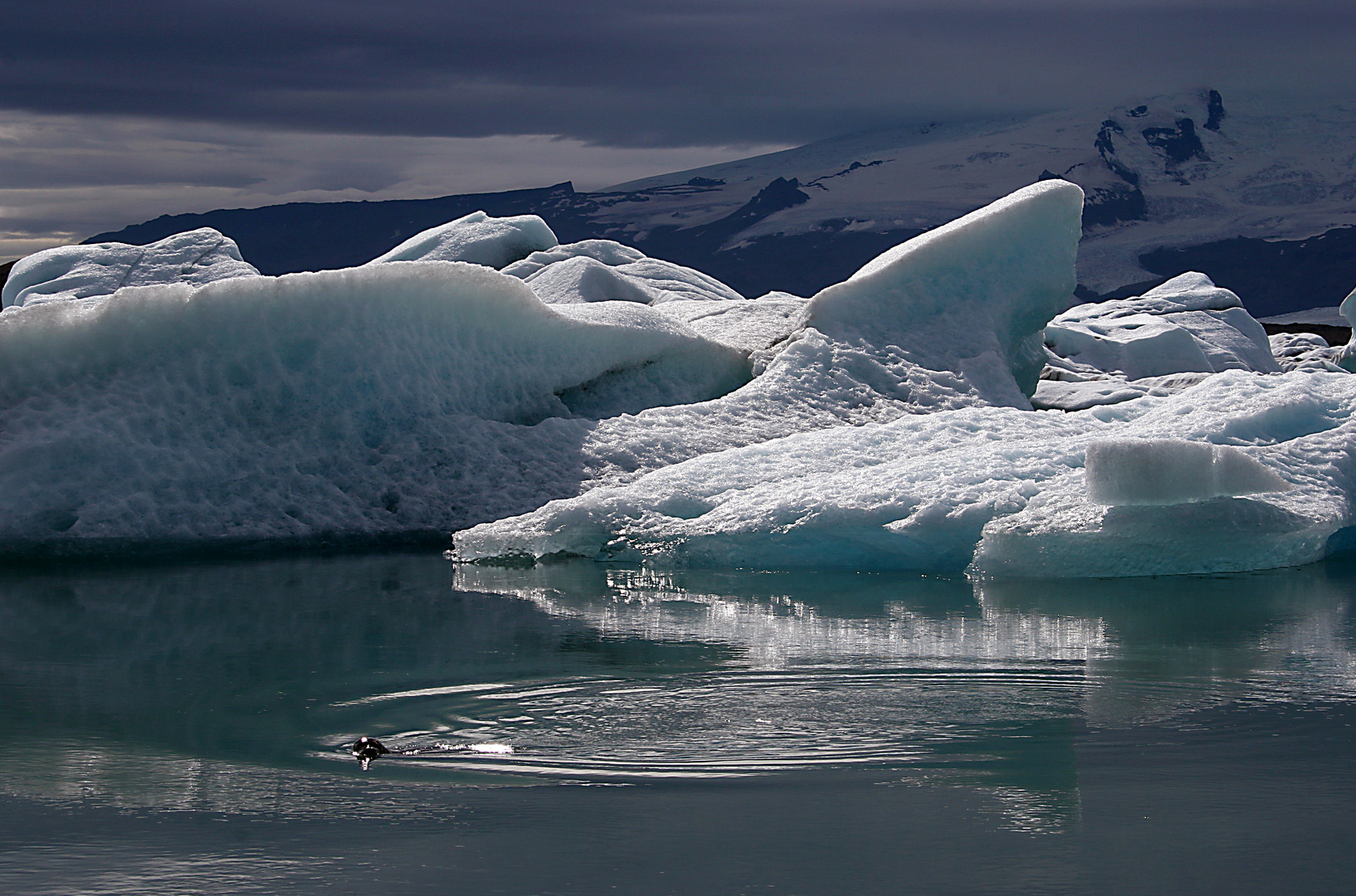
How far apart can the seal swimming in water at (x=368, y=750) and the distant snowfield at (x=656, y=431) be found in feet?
11.7

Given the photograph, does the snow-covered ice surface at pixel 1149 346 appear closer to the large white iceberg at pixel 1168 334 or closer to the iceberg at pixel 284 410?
the large white iceberg at pixel 1168 334

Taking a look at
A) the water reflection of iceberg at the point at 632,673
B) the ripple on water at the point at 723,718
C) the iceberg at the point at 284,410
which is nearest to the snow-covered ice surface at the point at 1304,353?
the iceberg at the point at 284,410

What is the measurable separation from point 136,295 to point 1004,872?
6867mm

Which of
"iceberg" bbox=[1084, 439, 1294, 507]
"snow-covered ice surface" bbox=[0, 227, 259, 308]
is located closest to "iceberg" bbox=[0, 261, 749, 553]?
"iceberg" bbox=[1084, 439, 1294, 507]

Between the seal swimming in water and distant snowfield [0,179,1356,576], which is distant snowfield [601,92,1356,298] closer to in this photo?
distant snowfield [0,179,1356,576]

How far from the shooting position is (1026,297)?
11.0 m

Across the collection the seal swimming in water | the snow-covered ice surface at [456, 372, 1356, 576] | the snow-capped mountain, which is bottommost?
the seal swimming in water

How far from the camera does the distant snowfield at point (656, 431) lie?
21.7 ft

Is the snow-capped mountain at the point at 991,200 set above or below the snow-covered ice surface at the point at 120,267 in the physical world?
above

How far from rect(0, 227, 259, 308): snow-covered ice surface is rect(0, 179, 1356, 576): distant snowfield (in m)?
6.67

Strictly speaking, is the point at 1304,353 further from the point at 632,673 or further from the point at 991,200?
the point at 991,200

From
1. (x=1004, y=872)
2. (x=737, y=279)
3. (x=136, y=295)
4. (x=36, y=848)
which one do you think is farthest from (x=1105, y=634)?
(x=737, y=279)

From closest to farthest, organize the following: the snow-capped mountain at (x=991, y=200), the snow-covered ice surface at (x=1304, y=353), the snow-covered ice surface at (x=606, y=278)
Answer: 1. the snow-covered ice surface at (x=606, y=278)
2. the snow-covered ice surface at (x=1304, y=353)
3. the snow-capped mountain at (x=991, y=200)

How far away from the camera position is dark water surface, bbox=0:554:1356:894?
2730 millimetres
